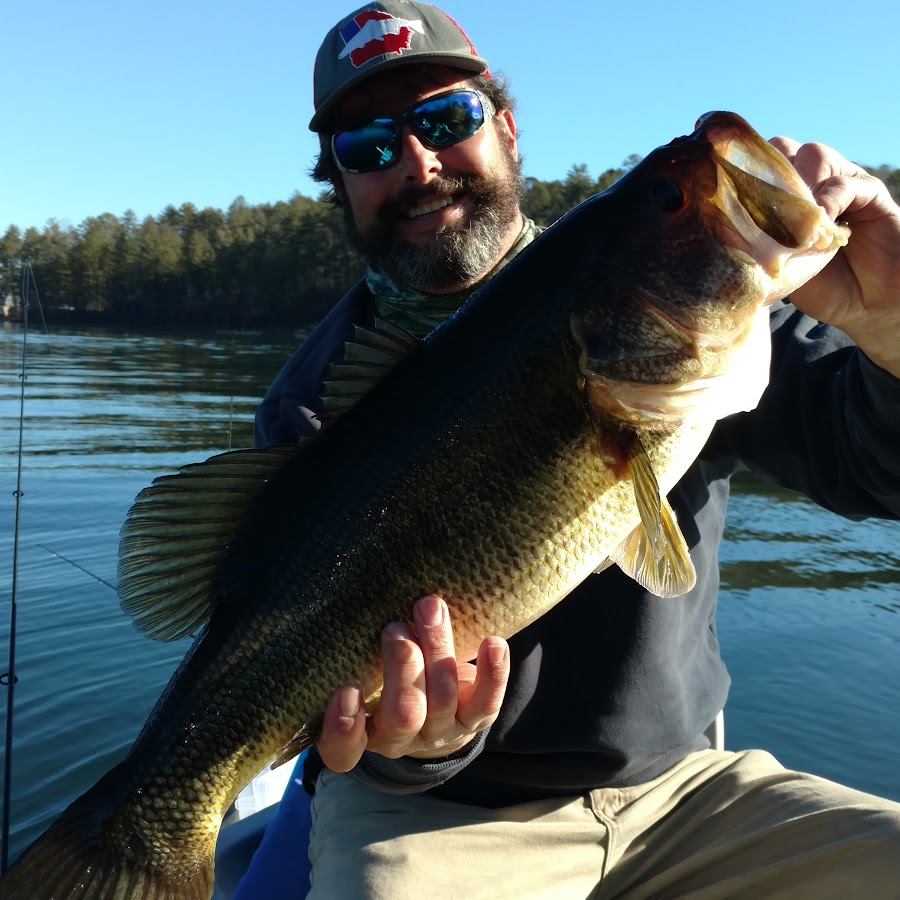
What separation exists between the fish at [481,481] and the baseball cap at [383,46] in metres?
1.62

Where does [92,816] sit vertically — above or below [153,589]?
below

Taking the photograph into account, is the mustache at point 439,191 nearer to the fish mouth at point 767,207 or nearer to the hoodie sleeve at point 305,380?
the hoodie sleeve at point 305,380

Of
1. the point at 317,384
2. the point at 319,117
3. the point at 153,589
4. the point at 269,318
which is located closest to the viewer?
the point at 153,589

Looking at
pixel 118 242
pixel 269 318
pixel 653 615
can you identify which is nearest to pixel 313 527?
pixel 653 615

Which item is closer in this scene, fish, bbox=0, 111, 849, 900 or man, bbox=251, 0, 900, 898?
fish, bbox=0, 111, 849, 900

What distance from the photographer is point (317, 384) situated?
3279 mm

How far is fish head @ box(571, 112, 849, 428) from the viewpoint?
1.83 meters

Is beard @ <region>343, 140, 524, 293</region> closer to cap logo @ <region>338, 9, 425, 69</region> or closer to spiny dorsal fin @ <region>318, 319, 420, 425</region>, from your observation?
cap logo @ <region>338, 9, 425, 69</region>

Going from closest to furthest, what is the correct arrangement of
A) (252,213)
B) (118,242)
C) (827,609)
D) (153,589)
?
(153,589) → (827,609) → (118,242) → (252,213)

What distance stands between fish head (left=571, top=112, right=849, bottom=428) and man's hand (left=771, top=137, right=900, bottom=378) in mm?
93

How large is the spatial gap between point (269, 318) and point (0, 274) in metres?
29.5

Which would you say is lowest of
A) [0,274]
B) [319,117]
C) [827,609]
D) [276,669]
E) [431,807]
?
[827,609]

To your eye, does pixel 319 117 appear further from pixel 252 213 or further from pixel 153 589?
pixel 252 213

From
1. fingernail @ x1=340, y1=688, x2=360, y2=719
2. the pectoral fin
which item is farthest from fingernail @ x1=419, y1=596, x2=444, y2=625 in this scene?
the pectoral fin
